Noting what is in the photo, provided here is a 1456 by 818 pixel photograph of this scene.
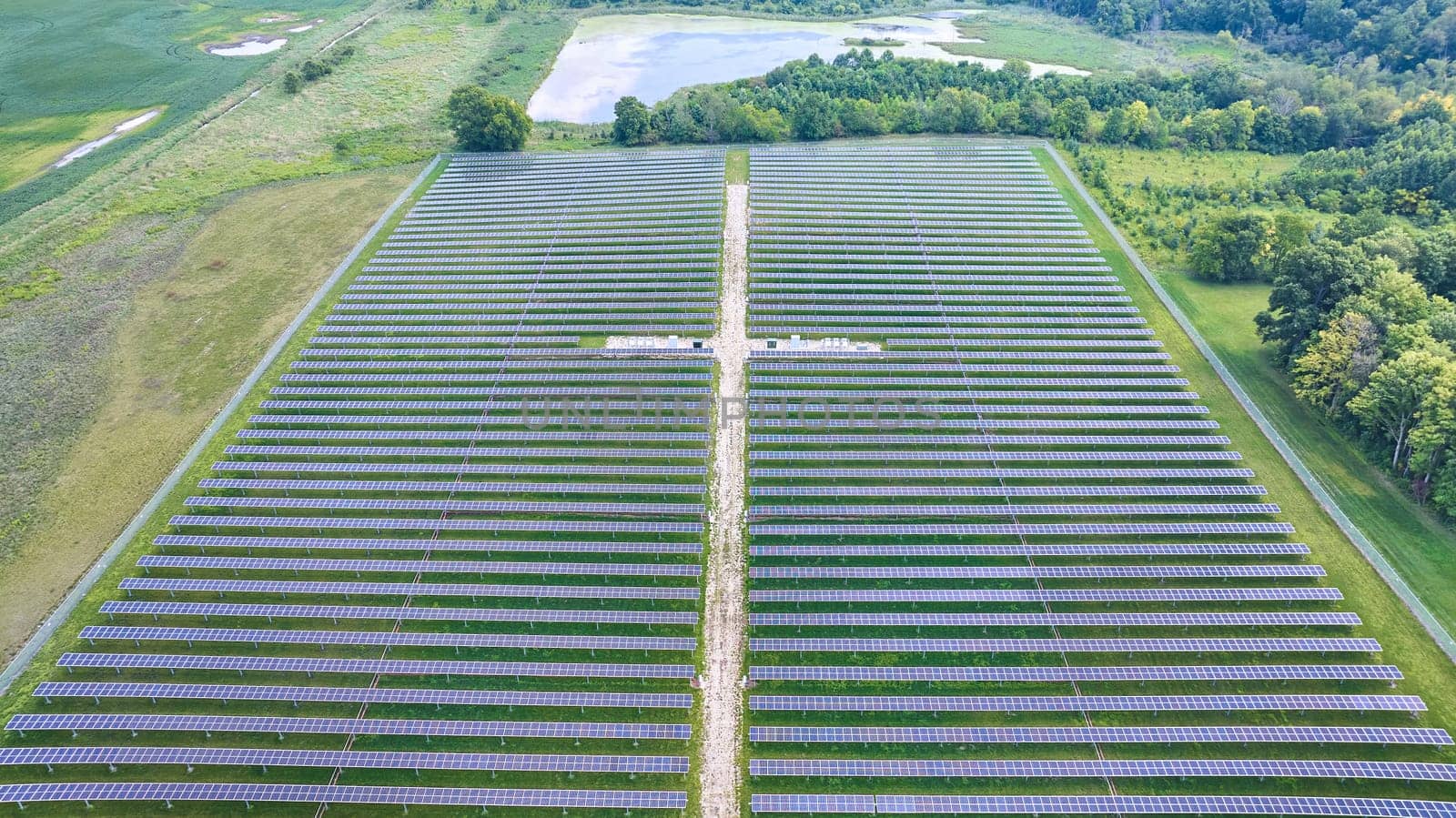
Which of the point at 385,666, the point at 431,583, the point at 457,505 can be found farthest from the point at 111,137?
the point at 385,666

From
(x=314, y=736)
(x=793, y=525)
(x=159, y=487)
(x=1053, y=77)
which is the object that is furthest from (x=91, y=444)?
(x=1053, y=77)

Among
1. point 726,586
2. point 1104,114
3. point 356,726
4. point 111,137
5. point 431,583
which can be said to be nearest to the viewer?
point 356,726

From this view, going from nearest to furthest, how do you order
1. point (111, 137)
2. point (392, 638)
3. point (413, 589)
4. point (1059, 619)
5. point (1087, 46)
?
point (392, 638) < point (1059, 619) < point (413, 589) < point (111, 137) < point (1087, 46)

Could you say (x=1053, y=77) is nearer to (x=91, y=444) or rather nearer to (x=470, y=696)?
(x=470, y=696)

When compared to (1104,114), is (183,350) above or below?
below

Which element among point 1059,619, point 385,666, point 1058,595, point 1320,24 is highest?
point 1320,24

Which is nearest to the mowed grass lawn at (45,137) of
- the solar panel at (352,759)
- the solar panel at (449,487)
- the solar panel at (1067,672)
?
the solar panel at (449,487)

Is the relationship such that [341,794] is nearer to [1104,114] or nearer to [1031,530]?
[1031,530]

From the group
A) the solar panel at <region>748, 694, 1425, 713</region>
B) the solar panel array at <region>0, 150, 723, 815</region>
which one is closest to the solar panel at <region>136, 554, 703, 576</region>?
the solar panel array at <region>0, 150, 723, 815</region>
